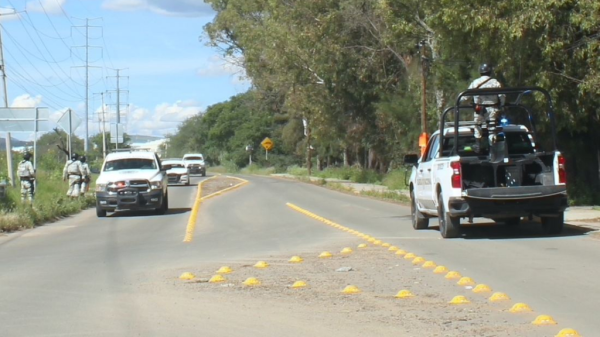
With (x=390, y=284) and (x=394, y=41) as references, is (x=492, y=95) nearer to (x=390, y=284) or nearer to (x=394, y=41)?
(x=390, y=284)

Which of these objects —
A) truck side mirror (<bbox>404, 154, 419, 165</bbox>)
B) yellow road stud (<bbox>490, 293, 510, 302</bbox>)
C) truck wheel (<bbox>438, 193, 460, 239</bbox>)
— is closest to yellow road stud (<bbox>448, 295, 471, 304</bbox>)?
yellow road stud (<bbox>490, 293, 510, 302</bbox>)

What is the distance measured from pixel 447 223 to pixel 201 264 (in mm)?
4536

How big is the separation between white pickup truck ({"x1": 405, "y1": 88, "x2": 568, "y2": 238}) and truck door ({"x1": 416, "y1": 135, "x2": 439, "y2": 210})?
1.27 feet

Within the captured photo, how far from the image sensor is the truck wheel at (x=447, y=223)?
1564cm

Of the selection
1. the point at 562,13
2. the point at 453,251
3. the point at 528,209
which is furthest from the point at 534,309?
the point at 562,13

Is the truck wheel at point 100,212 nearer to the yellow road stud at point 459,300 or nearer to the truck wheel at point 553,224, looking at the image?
the truck wheel at point 553,224

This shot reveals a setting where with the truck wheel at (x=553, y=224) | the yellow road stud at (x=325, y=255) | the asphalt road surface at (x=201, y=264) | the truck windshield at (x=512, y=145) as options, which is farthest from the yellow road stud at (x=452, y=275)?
the truck wheel at (x=553, y=224)

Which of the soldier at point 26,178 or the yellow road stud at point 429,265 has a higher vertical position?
the soldier at point 26,178

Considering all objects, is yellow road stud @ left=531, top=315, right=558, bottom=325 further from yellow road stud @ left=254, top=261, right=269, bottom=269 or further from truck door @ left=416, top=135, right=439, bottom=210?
truck door @ left=416, top=135, right=439, bottom=210

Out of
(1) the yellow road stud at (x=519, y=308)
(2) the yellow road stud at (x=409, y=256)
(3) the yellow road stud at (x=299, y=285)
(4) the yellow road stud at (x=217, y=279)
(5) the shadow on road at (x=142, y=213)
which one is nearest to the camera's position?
(1) the yellow road stud at (x=519, y=308)

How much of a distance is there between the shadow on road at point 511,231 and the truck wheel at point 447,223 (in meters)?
0.44

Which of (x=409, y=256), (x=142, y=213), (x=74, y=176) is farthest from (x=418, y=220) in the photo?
(x=74, y=176)

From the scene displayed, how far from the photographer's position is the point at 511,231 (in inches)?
684

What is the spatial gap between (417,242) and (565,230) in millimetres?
3197
